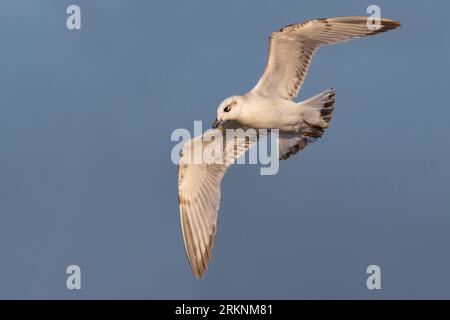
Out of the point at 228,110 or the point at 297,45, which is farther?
the point at 297,45

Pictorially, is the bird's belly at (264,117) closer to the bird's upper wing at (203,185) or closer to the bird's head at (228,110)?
the bird's head at (228,110)

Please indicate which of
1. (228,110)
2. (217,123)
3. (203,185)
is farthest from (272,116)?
(203,185)

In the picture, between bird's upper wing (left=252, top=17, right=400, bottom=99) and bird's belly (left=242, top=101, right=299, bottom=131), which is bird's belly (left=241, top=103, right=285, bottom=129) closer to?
bird's belly (left=242, top=101, right=299, bottom=131)

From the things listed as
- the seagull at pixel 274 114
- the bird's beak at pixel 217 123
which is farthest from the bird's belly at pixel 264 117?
the bird's beak at pixel 217 123

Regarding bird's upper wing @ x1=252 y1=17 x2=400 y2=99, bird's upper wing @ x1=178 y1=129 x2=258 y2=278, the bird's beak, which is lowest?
bird's upper wing @ x1=178 y1=129 x2=258 y2=278

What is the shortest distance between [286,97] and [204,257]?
283 cm

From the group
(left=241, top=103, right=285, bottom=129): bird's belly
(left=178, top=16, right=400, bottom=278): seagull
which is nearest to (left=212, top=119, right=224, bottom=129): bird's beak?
(left=178, top=16, right=400, bottom=278): seagull

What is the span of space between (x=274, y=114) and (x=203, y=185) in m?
1.76

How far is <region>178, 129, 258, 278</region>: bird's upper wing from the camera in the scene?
1263cm

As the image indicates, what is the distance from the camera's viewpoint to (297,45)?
1234 cm

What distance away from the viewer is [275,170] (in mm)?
12680

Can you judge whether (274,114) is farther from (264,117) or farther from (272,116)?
(264,117)

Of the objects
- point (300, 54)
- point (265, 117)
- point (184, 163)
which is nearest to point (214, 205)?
point (184, 163)

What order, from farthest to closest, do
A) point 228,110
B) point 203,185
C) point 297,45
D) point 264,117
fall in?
point 203,185, point 297,45, point 264,117, point 228,110
